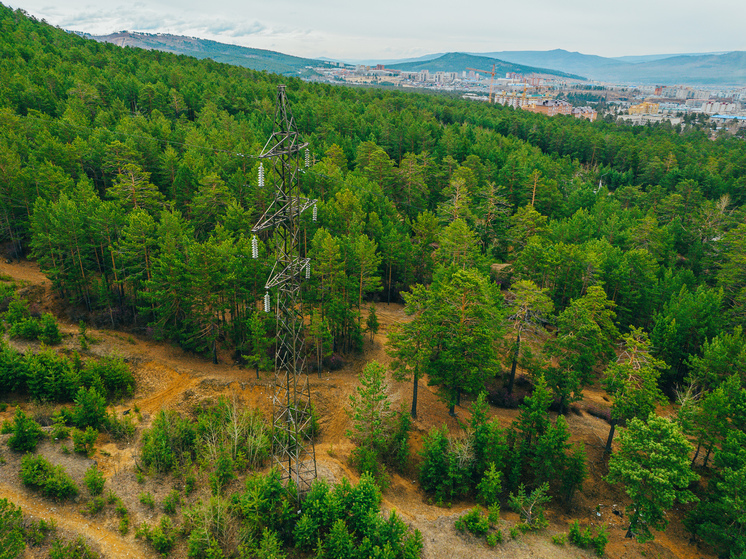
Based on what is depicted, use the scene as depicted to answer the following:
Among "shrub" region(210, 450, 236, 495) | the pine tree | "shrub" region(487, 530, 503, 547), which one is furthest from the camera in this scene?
"shrub" region(210, 450, 236, 495)

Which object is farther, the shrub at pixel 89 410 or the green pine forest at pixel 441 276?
the green pine forest at pixel 441 276

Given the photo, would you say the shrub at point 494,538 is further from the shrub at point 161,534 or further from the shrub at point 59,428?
the shrub at point 59,428

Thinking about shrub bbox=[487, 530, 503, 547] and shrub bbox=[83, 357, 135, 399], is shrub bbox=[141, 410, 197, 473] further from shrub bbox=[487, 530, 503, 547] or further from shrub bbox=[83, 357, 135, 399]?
shrub bbox=[487, 530, 503, 547]

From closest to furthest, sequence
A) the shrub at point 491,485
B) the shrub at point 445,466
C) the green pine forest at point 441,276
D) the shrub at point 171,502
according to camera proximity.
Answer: the shrub at point 171,502 < the shrub at point 491,485 < the shrub at point 445,466 < the green pine forest at point 441,276

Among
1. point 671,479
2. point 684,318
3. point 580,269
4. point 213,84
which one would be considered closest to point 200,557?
point 671,479

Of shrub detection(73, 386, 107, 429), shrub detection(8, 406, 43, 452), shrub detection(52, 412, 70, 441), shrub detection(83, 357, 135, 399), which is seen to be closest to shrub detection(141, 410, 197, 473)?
shrub detection(73, 386, 107, 429)

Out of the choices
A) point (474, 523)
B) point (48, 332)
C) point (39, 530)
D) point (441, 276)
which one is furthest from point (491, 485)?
point (48, 332)

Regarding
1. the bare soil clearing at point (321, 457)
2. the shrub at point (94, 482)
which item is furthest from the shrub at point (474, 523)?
the shrub at point (94, 482)

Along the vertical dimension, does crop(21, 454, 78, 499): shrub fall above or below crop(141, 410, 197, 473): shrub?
above
